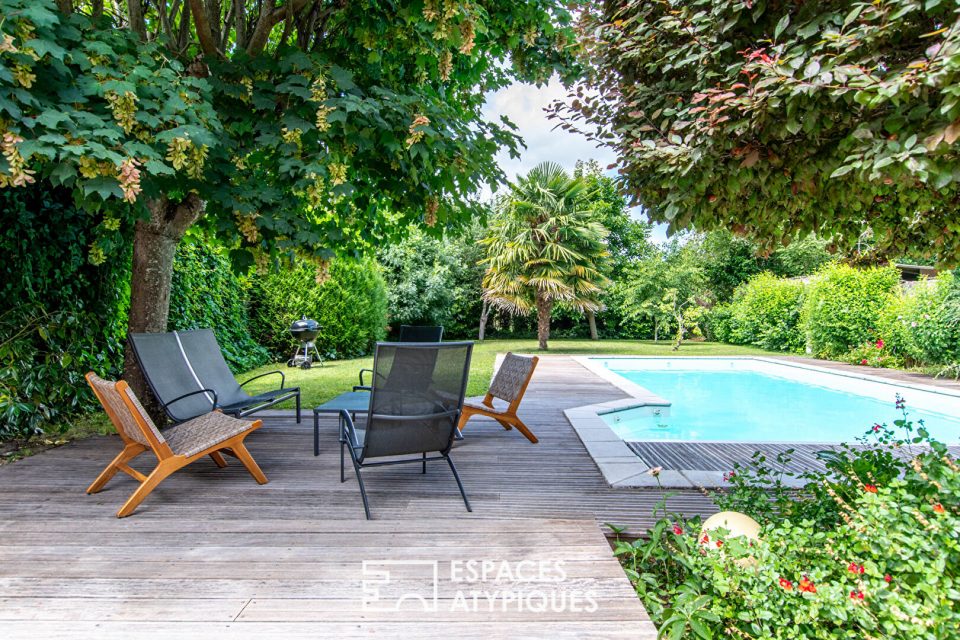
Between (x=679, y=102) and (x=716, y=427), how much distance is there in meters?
5.73

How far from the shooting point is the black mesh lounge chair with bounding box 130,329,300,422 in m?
3.67

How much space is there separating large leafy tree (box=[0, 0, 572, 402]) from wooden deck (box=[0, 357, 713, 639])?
158cm

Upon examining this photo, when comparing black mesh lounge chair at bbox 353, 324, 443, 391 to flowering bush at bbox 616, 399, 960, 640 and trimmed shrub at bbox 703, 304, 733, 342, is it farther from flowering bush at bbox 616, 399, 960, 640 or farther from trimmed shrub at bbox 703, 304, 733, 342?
trimmed shrub at bbox 703, 304, 733, 342

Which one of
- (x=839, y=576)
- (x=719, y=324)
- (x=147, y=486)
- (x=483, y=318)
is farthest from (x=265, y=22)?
(x=719, y=324)

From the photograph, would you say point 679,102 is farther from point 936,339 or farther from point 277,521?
point 936,339

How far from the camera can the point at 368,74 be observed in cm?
423

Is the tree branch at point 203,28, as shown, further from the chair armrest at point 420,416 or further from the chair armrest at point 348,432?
the chair armrest at point 420,416

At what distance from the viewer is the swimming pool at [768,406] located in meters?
6.07

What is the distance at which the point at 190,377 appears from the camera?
410 centimetres

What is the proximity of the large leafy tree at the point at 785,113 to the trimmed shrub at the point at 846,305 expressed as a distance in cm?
966

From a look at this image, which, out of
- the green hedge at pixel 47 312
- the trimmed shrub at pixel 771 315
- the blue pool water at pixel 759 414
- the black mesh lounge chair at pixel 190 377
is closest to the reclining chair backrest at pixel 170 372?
the black mesh lounge chair at pixel 190 377

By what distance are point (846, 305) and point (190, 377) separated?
1268 cm

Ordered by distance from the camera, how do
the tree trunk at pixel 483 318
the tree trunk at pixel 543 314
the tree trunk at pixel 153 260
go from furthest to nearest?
the tree trunk at pixel 483 318 < the tree trunk at pixel 543 314 < the tree trunk at pixel 153 260

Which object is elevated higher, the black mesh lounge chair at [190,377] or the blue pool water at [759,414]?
the black mesh lounge chair at [190,377]
